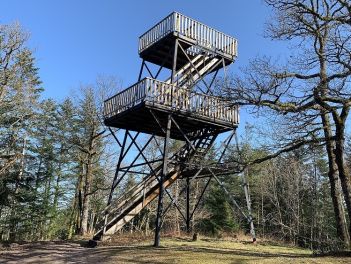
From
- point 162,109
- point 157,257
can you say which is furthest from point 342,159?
point 162,109

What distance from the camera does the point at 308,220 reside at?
42.2m

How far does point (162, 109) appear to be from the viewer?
16359 millimetres

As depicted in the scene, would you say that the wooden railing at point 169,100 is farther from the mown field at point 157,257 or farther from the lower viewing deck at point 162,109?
the mown field at point 157,257

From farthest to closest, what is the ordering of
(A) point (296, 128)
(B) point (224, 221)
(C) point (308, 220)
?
(C) point (308, 220) → (B) point (224, 221) → (A) point (296, 128)

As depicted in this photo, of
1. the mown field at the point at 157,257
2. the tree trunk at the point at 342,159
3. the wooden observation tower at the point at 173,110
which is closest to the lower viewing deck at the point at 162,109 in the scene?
the wooden observation tower at the point at 173,110

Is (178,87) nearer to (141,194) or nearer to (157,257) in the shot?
(141,194)

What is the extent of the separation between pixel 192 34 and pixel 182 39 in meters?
0.74

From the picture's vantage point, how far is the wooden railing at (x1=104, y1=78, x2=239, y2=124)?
53.2 ft

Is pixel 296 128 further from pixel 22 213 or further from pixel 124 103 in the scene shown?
pixel 22 213

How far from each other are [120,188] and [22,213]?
41.4 feet

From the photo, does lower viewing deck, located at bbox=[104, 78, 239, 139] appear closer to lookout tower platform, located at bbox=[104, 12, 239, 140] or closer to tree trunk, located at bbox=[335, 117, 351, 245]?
lookout tower platform, located at bbox=[104, 12, 239, 140]

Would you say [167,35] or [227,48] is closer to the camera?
[167,35]

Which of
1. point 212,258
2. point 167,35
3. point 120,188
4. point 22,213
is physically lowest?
point 212,258

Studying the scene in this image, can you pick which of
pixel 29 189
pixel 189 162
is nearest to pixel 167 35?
pixel 189 162
